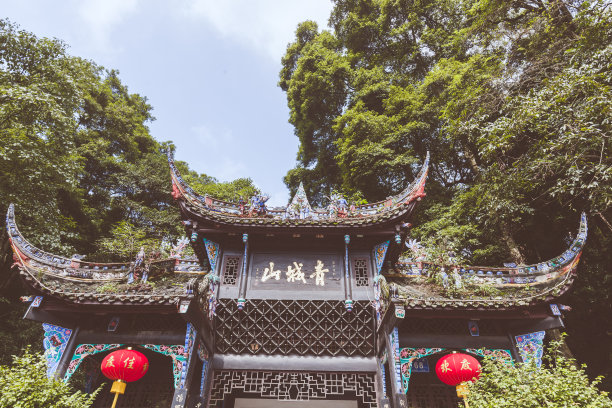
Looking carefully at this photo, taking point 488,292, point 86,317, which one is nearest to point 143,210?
point 86,317

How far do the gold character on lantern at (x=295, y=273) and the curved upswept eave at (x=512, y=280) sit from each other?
7.17 ft

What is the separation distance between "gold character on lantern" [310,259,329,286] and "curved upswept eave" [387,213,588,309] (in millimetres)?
1682

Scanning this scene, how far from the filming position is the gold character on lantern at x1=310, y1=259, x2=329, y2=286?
7.78m

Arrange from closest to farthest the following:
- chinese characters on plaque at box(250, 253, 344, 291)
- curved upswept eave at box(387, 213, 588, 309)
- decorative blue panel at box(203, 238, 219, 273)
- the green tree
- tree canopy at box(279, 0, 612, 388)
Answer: the green tree
curved upswept eave at box(387, 213, 588, 309)
chinese characters on plaque at box(250, 253, 344, 291)
decorative blue panel at box(203, 238, 219, 273)
tree canopy at box(279, 0, 612, 388)

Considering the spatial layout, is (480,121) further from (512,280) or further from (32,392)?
(32,392)

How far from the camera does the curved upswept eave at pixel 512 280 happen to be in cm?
626

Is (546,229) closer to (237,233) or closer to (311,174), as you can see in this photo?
(237,233)

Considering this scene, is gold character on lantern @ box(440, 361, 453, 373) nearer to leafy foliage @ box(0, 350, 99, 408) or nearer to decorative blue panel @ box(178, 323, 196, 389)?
decorative blue panel @ box(178, 323, 196, 389)

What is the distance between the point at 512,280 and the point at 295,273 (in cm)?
498

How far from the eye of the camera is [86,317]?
23.4 ft

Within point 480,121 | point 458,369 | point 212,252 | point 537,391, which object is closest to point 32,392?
point 212,252

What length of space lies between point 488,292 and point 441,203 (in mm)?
7573

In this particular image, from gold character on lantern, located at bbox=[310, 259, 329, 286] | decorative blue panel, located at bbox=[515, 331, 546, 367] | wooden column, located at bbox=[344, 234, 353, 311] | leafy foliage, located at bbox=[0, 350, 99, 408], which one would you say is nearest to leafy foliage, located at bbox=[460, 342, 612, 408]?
decorative blue panel, located at bbox=[515, 331, 546, 367]

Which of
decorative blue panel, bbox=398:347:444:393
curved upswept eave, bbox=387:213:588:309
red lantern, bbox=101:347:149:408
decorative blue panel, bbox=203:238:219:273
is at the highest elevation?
decorative blue panel, bbox=203:238:219:273
